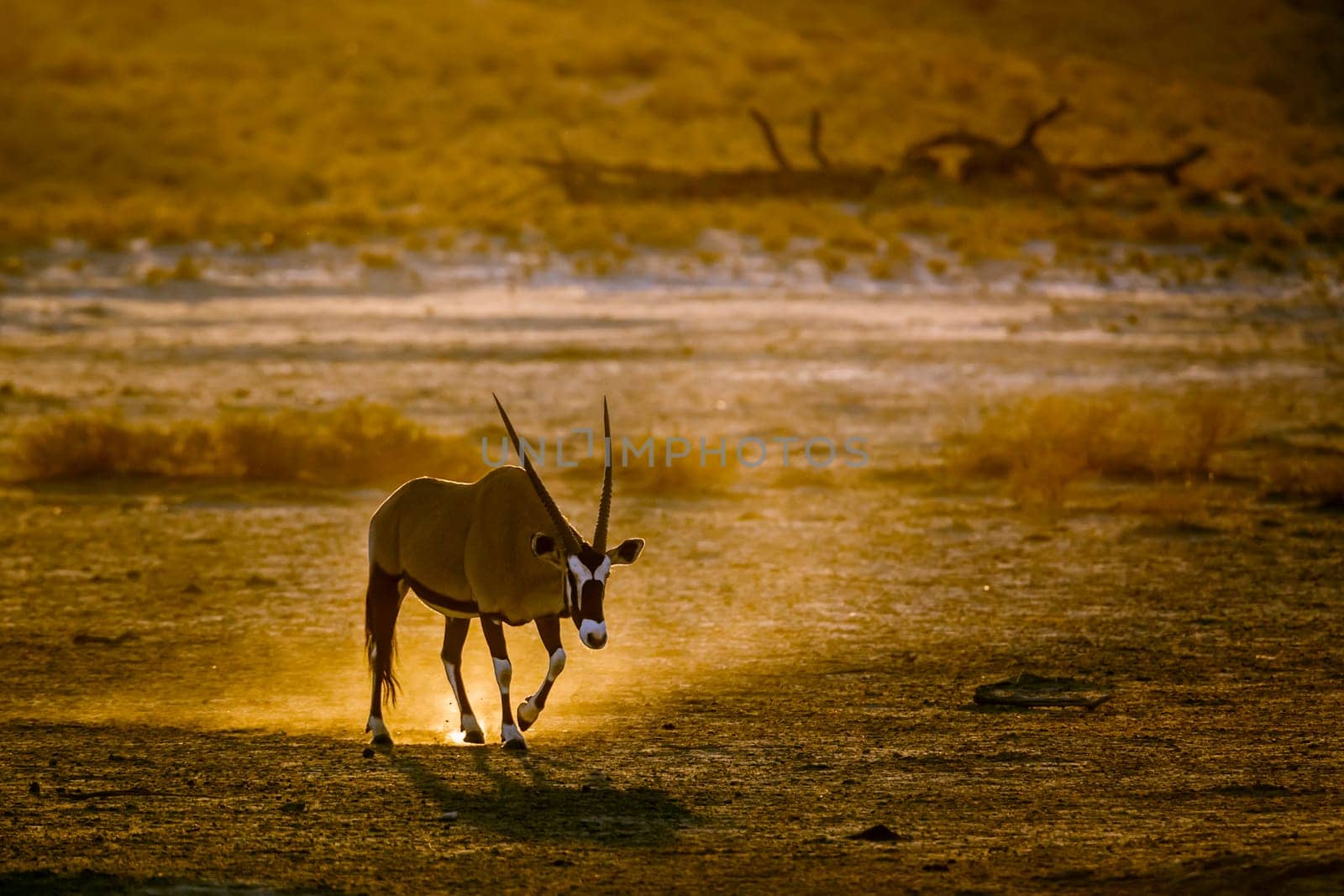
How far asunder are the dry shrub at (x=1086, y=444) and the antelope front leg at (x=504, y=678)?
29.2 feet

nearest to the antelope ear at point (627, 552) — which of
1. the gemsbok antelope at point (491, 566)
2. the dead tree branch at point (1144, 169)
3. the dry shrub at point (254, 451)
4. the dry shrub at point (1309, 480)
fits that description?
the gemsbok antelope at point (491, 566)

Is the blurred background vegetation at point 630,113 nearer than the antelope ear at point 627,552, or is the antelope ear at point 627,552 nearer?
the antelope ear at point 627,552

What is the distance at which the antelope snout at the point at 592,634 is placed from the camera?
801 cm

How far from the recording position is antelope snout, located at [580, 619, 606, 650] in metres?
8.01

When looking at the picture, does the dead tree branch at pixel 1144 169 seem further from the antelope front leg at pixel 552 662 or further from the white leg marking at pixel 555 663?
the white leg marking at pixel 555 663

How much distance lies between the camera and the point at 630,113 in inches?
2489

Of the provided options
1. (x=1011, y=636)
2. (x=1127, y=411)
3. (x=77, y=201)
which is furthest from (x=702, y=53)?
(x=1011, y=636)

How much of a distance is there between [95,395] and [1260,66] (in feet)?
208

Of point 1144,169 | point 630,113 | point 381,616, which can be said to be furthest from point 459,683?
point 630,113

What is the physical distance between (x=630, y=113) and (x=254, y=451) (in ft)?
151

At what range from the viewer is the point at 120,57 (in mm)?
70938

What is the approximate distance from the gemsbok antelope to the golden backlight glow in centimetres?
15

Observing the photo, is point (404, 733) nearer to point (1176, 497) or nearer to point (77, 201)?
point (1176, 497)

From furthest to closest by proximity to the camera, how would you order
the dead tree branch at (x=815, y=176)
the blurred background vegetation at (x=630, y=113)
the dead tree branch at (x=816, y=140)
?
the dead tree branch at (x=815, y=176), the dead tree branch at (x=816, y=140), the blurred background vegetation at (x=630, y=113)
